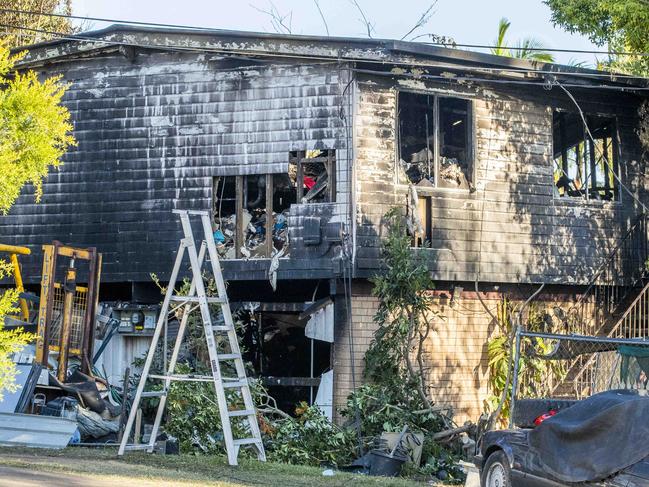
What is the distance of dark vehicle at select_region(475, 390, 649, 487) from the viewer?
8.95 m

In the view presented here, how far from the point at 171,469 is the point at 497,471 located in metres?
4.06

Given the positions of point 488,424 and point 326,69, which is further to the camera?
point 326,69

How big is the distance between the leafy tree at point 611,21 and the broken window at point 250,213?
21.0 feet

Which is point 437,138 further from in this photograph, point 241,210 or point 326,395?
point 326,395

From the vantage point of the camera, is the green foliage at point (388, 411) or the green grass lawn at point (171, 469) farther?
the green foliage at point (388, 411)

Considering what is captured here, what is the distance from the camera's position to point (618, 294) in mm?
20438

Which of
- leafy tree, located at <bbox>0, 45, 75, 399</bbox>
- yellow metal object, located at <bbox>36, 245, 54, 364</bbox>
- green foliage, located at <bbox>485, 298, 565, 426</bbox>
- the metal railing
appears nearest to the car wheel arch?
leafy tree, located at <bbox>0, 45, 75, 399</bbox>

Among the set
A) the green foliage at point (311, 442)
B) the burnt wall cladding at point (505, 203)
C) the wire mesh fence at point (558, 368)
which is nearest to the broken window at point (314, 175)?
the burnt wall cladding at point (505, 203)

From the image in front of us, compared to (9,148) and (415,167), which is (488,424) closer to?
(415,167)

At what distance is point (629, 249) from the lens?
66.5ft

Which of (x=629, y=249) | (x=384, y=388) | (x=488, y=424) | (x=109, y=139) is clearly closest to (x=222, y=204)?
(x=109, y=139)

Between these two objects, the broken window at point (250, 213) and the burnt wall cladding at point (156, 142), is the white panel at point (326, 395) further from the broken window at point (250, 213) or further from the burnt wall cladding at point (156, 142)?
the burnt wall cladding at point (156, 142)

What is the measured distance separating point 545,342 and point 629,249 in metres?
2.74

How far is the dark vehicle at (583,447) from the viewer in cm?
895
